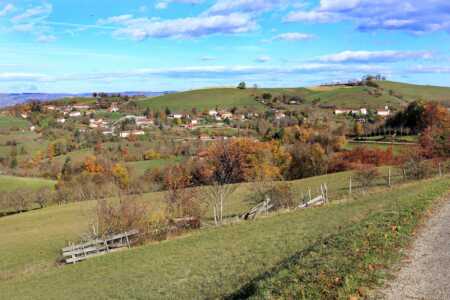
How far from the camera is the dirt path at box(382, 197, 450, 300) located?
9.21 meters

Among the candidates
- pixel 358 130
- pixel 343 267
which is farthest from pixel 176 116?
pixel 343 267

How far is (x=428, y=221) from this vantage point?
49.8 feet

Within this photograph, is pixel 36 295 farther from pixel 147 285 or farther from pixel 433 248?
pixel 433 248

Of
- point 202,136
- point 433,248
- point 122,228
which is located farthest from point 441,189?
point 202,136

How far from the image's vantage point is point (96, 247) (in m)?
30.2

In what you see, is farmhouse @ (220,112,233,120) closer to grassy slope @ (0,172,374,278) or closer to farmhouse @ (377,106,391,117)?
farmhouse @ (377,106,391,117)

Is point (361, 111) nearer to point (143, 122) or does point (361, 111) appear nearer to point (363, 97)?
point (363, 97)

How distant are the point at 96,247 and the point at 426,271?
79.1 ft

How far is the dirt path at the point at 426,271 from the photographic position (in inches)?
363

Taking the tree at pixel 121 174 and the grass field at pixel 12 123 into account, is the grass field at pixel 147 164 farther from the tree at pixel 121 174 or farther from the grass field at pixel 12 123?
the grass field at pixel 12 123

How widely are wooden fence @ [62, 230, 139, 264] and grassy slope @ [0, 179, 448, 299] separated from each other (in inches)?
48.8

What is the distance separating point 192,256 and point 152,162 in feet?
323

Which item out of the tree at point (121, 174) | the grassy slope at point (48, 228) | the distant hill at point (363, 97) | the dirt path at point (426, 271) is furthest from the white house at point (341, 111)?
the dirt path at point (426, 271)

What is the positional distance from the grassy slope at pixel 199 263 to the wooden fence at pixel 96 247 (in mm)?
1241
